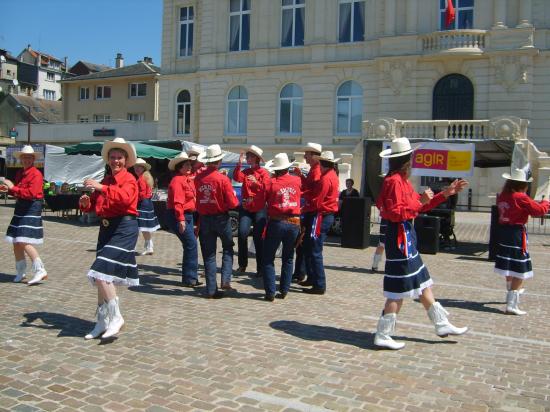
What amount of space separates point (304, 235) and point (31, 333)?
4165 millimetres

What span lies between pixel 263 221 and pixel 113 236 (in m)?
4.22

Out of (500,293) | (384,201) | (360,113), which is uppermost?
(360,113)

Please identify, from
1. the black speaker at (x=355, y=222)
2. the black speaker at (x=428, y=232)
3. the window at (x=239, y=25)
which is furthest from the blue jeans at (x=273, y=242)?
the window at (x=239, y=25)

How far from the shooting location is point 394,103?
29328 millimetres

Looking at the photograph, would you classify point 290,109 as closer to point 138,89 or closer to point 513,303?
point 138,89

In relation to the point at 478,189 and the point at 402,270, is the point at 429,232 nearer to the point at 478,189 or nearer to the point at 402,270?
the point at 402,270

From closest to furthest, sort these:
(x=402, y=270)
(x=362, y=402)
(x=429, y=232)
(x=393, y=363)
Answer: (x=362, y=402), (x=393, y=363), (x=402, y=270), (x=429, y=232)

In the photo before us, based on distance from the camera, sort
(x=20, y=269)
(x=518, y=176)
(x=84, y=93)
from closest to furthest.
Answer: (x=518, y=176) → (x=20, y=269) → (x=84, y=93)

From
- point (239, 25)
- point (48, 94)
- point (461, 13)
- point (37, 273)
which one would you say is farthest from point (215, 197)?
point (48, 94)

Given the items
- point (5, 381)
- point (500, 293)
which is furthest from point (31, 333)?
point (500, 293)

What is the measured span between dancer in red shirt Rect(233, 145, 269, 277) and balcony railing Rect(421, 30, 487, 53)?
20531mm

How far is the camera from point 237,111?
34281mm

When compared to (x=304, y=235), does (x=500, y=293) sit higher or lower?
lower

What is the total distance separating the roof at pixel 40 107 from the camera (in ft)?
198
